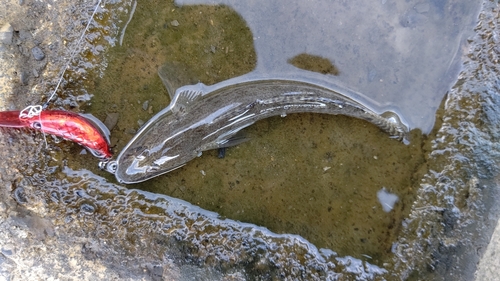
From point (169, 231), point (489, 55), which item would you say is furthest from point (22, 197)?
point (489, 55)

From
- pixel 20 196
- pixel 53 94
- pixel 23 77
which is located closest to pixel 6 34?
pixel 23 77

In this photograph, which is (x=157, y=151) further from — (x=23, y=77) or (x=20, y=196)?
(x=23, y=77)

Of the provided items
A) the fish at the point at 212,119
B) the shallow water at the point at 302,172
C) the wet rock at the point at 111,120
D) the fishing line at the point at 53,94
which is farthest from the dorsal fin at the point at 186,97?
the fishing line at the point at 53,94

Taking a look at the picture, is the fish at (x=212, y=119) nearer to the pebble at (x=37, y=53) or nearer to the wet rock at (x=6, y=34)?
the pebble at (x=37, y=53)

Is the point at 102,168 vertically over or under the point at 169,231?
over

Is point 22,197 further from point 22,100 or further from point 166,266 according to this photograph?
point 166,266

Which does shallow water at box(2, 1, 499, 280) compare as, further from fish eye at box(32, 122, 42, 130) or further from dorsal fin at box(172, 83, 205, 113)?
fish eye at box(32, 122, 42, 130)
